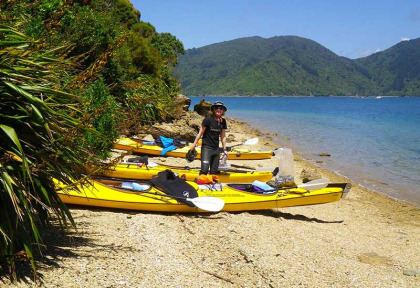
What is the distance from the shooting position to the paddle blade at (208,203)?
247 inches

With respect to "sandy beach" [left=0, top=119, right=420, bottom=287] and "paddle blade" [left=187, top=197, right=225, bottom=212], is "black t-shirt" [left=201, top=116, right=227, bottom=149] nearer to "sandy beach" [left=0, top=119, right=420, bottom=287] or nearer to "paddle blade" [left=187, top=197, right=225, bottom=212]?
"paddle blade" [left=187, top=197, right=225, bottom=212]

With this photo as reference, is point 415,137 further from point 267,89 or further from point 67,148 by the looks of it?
point 267,89

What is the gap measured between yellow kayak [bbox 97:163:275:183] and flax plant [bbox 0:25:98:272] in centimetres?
433

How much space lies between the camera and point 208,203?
637 centimetres

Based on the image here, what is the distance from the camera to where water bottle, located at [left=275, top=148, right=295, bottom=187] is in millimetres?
7625

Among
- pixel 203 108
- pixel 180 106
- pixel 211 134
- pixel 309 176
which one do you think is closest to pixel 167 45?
pixel 203 108

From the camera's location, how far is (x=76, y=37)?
12.2 m

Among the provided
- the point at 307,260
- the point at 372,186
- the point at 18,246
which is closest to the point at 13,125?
the point at 18,246

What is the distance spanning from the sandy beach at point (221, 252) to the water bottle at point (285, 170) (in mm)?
645

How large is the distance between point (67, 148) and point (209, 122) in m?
4.30

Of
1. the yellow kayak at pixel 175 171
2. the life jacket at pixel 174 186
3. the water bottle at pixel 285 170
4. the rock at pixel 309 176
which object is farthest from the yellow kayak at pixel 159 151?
the water bottle at pixel 285 170

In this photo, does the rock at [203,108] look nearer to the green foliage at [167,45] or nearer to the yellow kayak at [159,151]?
the green foliage at [167,45]

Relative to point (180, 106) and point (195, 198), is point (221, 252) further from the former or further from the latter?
point (180, 106)

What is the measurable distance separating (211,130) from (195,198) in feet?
5.64
